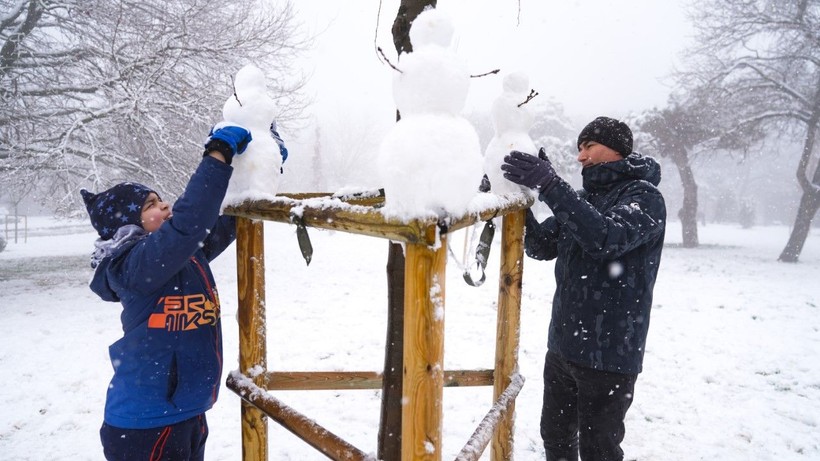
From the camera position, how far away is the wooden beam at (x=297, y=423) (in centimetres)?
156

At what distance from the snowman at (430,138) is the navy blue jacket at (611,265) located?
731 mm

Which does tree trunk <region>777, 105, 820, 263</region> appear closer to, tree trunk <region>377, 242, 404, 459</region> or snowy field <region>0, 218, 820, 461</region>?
snowy field <region>0, 218, 820, 461</region>

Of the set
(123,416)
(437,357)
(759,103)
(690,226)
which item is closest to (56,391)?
(123,416)

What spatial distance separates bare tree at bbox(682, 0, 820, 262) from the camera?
12.6m

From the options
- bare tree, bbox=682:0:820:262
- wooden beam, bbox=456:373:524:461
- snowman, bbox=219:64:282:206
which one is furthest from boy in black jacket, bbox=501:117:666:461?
bare tree, bbox=682:0:820:262

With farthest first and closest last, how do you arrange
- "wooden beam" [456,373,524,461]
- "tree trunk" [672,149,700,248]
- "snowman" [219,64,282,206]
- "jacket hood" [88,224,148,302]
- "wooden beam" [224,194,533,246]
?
1. "tree trunk" [672,149,700,248]
2. "snowman" [219,64,282,206]
3. "jacket hood" [88,224,148,302]
4. "wooden beam" [456,373,524,461]
5. "wooden beam" [224,194,533,246]

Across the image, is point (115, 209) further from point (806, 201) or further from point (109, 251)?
point (806, 201)

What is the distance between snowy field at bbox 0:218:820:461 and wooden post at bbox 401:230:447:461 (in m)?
2.13

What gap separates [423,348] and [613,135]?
153cm

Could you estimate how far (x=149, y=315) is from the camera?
168cm

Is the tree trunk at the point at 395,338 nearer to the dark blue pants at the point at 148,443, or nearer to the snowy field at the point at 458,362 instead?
the dark blue pants at the point at 148,443

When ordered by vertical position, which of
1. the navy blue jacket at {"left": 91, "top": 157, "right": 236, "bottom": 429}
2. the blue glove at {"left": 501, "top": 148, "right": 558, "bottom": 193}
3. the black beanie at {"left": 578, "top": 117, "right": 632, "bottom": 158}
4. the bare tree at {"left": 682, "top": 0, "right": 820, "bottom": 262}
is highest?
the bare tree at {"left": 682, "top": 0, "right": 820, "bottom": 262}

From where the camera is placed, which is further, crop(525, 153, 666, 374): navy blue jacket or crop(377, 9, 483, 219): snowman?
crop(525, 153, 666, 374): navy blue jacket

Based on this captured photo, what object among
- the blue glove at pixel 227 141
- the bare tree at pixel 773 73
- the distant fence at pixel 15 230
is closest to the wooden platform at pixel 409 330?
the blue glove at pixel 227 141
